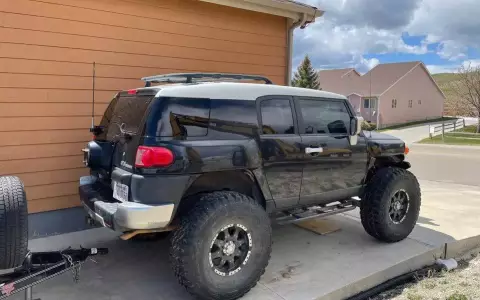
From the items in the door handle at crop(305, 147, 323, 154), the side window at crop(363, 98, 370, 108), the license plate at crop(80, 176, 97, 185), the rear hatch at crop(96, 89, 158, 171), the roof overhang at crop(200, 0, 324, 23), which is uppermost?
the side window at crop(363, 98, 370, 108)

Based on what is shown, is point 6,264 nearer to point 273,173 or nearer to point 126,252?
point 126,252

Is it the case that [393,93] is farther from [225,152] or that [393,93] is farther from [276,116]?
[225,152]

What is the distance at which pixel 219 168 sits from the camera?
342cm

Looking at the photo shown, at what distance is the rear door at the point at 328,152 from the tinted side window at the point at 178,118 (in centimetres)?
119

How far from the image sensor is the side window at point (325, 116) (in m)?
4.25

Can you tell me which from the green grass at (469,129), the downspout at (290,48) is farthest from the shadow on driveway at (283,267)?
the green grass at (469,129)

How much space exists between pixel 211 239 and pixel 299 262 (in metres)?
1.50

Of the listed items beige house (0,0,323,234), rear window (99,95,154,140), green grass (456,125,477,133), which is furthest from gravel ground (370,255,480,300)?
green grass (456,125,477,133)

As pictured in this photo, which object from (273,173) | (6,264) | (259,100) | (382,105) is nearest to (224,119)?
(259,100)

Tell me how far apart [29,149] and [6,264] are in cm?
223

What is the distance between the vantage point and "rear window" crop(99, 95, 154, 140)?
347 centimetres

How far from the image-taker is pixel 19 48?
4625 millimetres

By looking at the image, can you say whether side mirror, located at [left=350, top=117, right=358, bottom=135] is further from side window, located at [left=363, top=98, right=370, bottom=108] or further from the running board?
side window, located at [left=363, top=98, right=370, bottom=108]

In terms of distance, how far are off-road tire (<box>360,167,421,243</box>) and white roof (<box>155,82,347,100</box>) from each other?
1.46m
